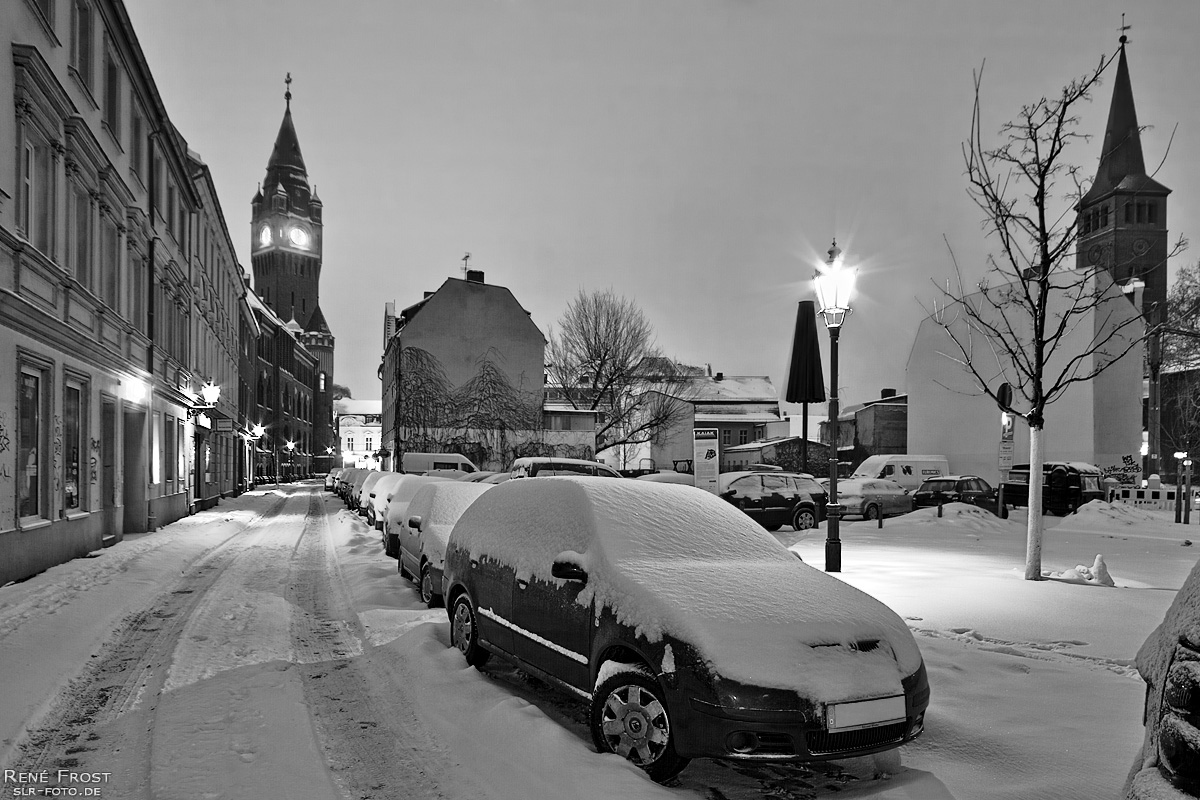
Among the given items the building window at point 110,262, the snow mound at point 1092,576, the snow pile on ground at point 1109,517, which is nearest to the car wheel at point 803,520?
the snow pile on ground at point 1109,517

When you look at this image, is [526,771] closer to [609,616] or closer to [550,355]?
[609,616]

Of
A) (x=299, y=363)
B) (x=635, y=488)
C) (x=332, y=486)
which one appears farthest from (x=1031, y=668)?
(x=299, y=363)

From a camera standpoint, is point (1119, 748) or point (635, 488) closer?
point (1119, 748)

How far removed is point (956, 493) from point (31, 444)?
24902mm

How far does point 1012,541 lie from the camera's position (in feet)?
56.5

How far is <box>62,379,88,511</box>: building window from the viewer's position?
13609mm

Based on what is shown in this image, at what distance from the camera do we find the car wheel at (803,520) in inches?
815

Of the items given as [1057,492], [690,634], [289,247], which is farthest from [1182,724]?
[289,247]

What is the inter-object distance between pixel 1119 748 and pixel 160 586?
11.2 meters

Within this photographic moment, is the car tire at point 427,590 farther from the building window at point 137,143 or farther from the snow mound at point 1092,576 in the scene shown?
the building window at point 137,143

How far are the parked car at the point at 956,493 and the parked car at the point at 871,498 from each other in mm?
1944

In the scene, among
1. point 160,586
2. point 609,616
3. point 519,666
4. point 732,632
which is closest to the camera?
point 732,632

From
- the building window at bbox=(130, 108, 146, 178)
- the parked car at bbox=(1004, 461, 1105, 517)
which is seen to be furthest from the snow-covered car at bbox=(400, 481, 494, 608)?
the parked car at bbox=(1004, 461, 1105, 517)

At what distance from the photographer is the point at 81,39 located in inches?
592
